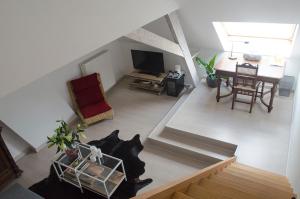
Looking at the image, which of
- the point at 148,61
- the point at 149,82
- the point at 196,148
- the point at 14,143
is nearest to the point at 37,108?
the point at 14,143

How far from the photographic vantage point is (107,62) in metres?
6.07

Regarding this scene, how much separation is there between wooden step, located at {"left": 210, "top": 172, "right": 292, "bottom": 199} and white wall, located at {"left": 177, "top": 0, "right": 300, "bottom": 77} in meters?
2.37

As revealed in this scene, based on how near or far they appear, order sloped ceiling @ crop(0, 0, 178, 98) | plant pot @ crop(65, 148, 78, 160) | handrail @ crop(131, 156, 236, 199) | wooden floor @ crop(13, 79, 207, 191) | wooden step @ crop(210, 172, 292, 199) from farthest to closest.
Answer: wooden floor @ crop(13, 79, 207, 191) → plant pot @ crop(65, 148, 78, 160) → wooden step @ crop(210, 172, 292, 199) → handrail @ crop(131, 156, 236, 199) → sloped ceiling @ crop(0, 0, 178, 98)

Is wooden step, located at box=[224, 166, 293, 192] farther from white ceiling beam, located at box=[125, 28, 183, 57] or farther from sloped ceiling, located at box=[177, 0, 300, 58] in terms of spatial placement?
sloped ceiling, located at box=[177, 0, 300, 58]

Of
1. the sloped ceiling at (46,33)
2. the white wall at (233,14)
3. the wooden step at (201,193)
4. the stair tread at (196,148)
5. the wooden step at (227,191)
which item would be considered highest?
the sloped ceiling at (46,33)

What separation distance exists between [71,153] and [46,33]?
267 centimetres

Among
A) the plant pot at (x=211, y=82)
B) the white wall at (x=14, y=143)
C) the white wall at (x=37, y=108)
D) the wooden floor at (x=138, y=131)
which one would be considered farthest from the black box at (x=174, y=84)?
the white wall at (x=14, y=143)

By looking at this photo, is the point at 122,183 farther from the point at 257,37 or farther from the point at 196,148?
the point at 257,37

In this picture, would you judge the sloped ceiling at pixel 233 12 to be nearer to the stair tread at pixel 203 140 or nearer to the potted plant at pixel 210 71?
the potted plant at pixel 210 71

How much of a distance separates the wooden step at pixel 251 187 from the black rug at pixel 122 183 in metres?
1.49

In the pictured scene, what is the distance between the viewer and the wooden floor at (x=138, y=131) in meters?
4.13

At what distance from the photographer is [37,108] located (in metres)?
4.70

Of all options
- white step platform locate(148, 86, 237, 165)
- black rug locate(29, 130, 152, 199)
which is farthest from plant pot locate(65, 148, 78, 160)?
white step platform locate(148, 86, 237, 165)

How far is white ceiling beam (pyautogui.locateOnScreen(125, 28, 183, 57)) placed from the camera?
11.3 ft
